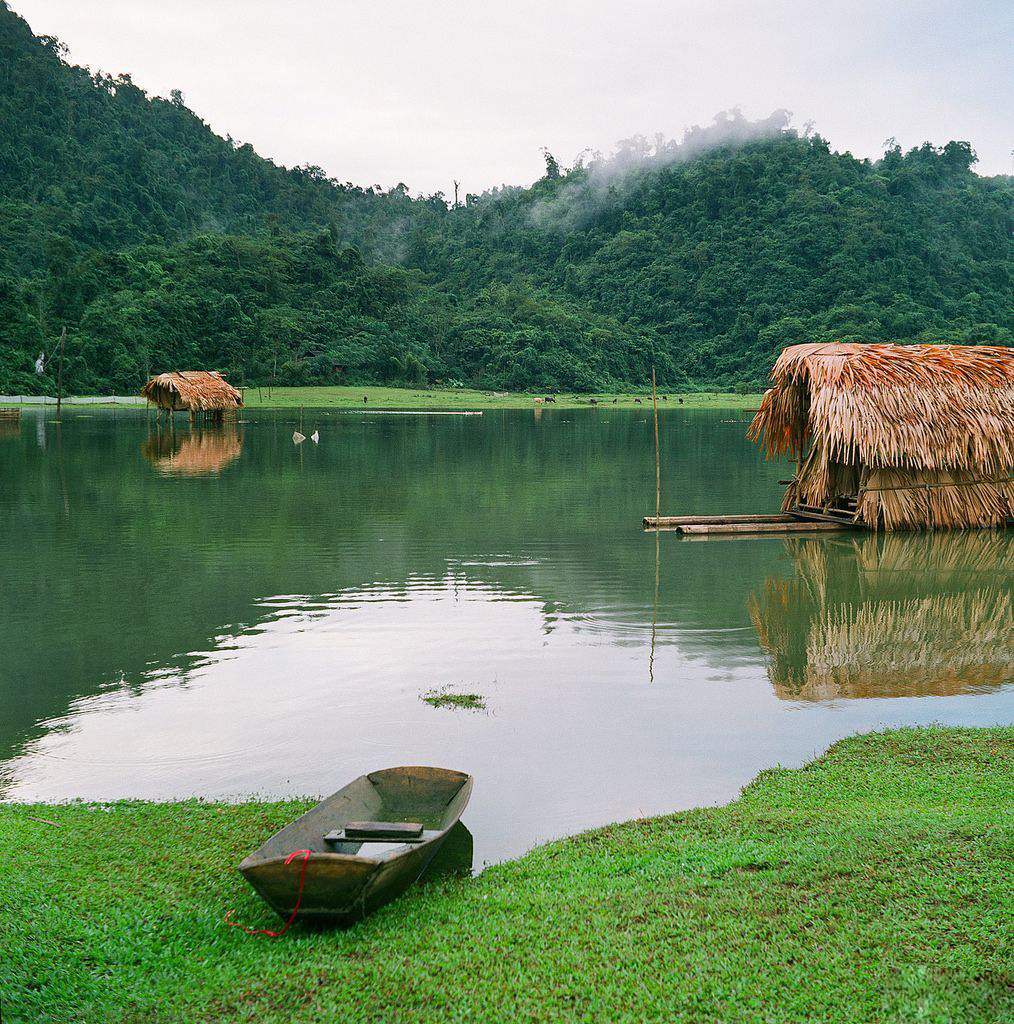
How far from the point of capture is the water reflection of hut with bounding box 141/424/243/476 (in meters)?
25.6

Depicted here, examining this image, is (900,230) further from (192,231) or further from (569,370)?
(192,231)

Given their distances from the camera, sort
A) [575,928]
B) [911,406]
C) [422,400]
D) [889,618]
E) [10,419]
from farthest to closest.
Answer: [422,400], [10,419], [911,406], [889,618], [575,928]

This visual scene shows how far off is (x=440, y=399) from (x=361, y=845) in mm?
65937

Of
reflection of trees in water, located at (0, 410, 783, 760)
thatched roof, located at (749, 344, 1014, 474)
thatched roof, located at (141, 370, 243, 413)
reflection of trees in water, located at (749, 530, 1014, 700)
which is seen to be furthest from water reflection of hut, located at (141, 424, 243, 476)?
reflection of trees in water, located at (749, 530, 1014, 700)

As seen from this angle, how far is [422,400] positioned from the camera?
68.1 metres

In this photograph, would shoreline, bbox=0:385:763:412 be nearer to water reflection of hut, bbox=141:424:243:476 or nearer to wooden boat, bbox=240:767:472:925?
water reflection of hut, bbox=141:424:243:476


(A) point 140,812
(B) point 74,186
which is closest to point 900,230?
(B) point 74,186

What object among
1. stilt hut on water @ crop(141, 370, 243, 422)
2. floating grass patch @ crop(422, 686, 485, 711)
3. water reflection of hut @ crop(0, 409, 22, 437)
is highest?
stilt hut on water @ crop(141, 370, 243, 422)

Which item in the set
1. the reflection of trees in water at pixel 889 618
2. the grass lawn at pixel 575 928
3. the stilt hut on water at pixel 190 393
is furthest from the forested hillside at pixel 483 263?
the grass lawn at pixel 575 928

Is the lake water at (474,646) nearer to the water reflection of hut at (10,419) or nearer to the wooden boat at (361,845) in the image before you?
the wooden boat at (361,845)

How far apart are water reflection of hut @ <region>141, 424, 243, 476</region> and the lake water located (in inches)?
198

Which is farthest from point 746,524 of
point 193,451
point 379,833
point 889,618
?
point 193,451

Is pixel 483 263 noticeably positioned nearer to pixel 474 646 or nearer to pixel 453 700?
pixel 474 646

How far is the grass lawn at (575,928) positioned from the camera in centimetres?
361
